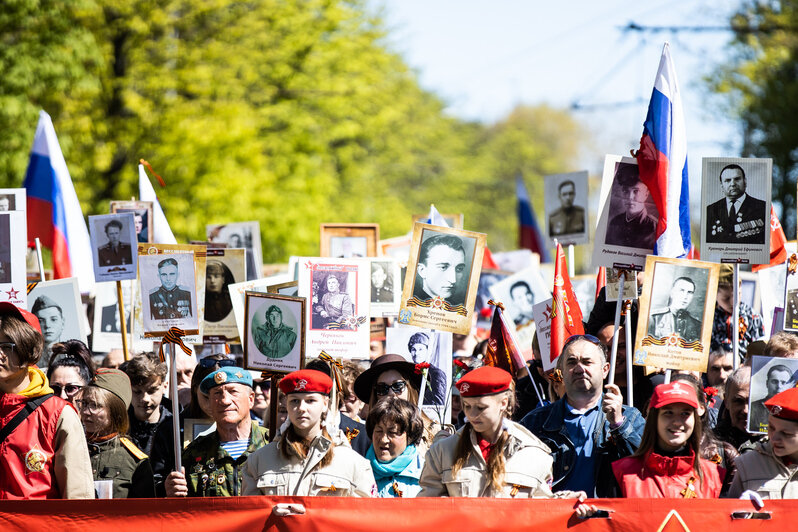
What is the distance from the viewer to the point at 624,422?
534cm

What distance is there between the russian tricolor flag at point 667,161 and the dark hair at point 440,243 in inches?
46.6

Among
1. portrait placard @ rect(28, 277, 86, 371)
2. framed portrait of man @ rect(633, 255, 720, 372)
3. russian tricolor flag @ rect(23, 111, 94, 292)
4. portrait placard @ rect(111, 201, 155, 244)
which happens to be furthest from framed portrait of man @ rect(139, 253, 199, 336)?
russian tricolor flag @ rect(23, 111, 94, 292)

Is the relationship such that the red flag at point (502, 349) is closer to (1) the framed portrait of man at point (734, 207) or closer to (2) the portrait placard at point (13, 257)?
(1) the framed portrait of man at point (734, 207)

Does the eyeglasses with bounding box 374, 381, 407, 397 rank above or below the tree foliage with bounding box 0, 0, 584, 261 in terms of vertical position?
below

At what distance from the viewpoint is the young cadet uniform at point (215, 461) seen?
18.5ft

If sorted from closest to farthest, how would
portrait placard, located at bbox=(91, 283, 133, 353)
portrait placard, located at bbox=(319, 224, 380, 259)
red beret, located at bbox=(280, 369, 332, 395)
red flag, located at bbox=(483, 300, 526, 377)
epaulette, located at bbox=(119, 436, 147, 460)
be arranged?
red beret, located at bbox=(280, 369, 332, 395)
epaulette, located at bbox=(119, 436, 147, 460)
red flag, located at bbox=(483, 300, 526, 377)
portrait placard, located at bbox=(91, 283, 133, 353)
portrait placard, located at bbox=(319, 224, 380, 259)

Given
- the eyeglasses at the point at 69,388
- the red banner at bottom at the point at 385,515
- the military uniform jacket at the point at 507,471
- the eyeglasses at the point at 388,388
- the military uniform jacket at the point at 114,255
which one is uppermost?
the military uniform jacket at the point at 114,255

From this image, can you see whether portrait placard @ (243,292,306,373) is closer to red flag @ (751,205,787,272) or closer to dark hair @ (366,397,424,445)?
dark hair @ (366,397,424,445)

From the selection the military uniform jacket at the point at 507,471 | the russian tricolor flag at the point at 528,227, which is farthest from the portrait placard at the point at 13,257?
the russian tricolor flag at the point at 528,227

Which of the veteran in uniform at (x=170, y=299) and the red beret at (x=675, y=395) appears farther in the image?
the veteran in uniform at (x=170, y=299)

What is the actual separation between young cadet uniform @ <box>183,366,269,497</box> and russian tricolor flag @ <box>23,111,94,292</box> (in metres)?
4.34

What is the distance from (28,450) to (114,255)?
3.34 m

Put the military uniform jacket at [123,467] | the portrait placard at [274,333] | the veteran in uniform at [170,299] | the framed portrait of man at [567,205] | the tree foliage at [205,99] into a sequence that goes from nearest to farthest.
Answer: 1. the military uniform jacket at [123,467]
2. the portrait placard at [274,333]
3. the veteran in uniform at [170,299]
4. the framed portrait of man at [567,205]
5. the tree foliage at [205,99]

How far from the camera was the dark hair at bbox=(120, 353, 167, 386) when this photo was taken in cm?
675
